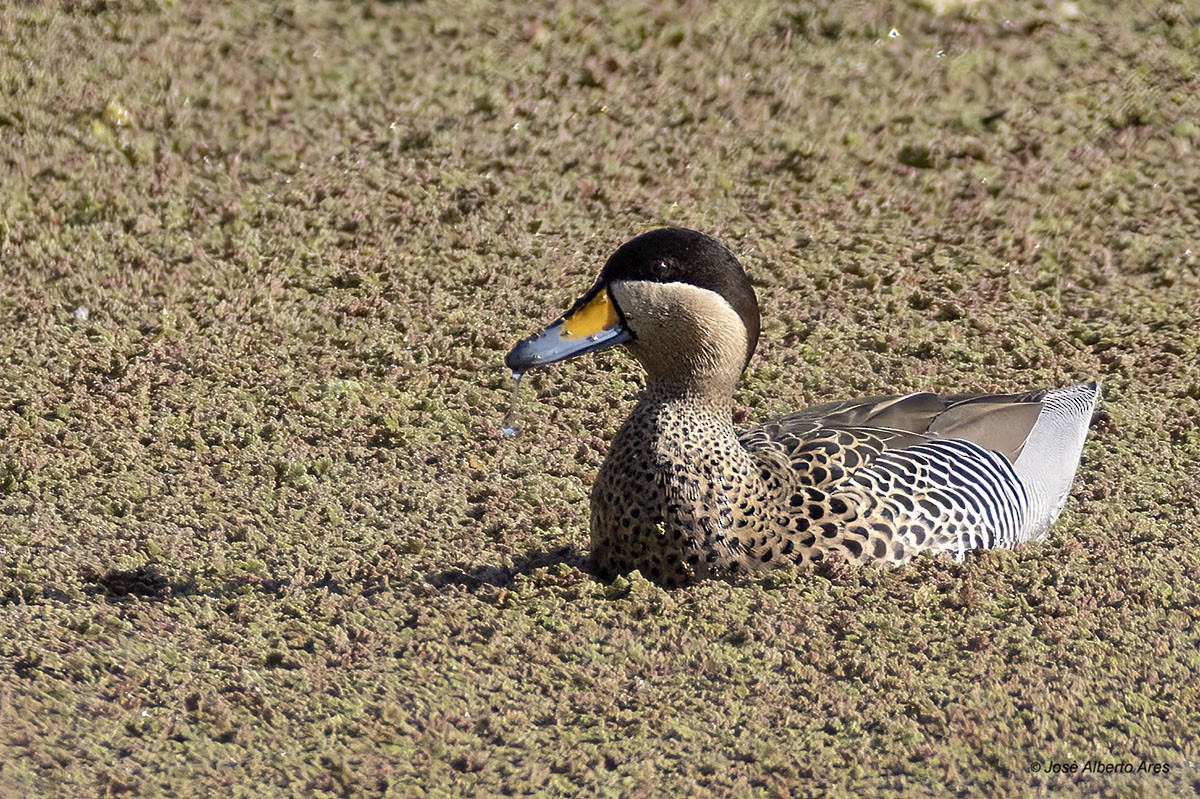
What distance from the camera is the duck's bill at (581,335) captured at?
4.43m

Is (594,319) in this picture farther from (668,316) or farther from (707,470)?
(707,470)

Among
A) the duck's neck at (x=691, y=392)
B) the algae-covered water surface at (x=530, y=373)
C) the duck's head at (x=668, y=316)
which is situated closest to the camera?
the algae-covered water surface at (x=530, y=373)

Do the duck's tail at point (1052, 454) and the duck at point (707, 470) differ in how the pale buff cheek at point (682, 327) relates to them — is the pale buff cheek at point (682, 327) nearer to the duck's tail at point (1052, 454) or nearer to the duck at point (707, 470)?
the duck at point (707, 470)

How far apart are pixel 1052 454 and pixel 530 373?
2.05 meters

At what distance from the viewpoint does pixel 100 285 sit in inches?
265

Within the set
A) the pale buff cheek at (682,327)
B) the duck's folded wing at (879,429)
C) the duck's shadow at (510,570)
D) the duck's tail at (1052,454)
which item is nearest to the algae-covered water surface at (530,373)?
the duck's shadow at (510,570)

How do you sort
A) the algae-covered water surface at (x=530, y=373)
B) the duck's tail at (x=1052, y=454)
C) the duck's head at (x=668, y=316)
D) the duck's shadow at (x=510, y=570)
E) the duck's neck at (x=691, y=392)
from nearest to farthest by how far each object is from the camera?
the algae-covered water surface at (x=530, y=373) → the duck's head at (x=668, y=316) → the duck's neck at (x=691, y=392) → the duck's shadow at (x=510, y=570) → the duck's tail at (x=1052, y=454)

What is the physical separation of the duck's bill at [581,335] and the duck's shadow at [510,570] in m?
0.64

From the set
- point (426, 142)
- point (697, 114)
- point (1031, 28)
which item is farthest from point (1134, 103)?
point (426, 142)

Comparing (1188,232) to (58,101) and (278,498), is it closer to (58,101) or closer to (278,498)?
(278,498)

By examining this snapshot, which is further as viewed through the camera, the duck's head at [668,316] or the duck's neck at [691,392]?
the duck's neck at [691,392]

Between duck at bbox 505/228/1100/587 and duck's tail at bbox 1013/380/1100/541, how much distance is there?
382mm

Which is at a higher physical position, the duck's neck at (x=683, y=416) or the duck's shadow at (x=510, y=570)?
the duck's neck at (x=683, y=416)

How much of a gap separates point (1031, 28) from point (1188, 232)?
74.7 inches
